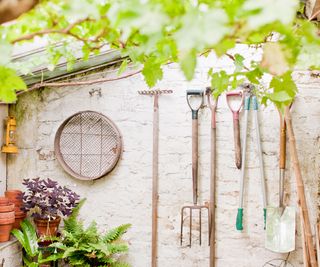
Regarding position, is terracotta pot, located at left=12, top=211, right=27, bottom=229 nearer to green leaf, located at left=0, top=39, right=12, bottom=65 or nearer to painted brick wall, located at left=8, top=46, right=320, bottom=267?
painted brick wall, located at left=8, top=46, right=320, bottom=267

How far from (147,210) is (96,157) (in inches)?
21.0

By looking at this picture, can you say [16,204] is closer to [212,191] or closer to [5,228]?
[5,228]

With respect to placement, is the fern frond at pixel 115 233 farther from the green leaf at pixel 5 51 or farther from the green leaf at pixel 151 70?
the green leaf at pixel 5 51

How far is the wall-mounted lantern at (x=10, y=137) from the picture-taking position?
2.80m

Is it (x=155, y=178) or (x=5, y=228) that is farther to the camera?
(x=155, y=178)

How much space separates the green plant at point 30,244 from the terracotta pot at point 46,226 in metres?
0.04

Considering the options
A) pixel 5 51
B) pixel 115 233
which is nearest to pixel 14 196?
pixel 115 233

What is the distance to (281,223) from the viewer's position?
8.46ft

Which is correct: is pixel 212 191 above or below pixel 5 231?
above

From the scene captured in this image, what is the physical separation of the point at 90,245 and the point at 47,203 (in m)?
0.41

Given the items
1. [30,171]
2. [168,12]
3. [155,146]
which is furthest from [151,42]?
[30,171]

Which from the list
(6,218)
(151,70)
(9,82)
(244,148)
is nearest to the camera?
(9,82)

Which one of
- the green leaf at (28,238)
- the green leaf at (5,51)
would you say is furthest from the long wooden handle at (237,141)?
the green leaf at (5,51)

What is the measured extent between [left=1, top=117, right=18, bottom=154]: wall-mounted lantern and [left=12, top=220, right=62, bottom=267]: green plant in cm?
52
